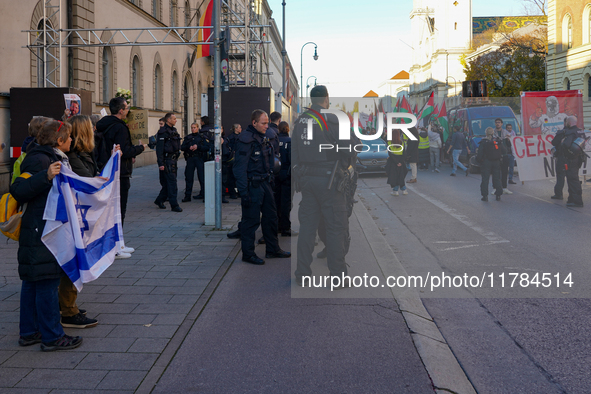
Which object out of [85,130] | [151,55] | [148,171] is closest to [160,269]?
[85,130]

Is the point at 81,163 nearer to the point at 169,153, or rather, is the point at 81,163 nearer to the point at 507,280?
the point at 507,280


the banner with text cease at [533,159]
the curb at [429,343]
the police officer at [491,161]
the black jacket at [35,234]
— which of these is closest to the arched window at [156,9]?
the banner with text cease at [533,159]

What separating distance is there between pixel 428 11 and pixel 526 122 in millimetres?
90210

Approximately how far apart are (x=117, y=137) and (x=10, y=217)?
366 centimetres

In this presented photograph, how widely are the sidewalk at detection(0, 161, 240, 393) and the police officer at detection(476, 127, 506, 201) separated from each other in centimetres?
705

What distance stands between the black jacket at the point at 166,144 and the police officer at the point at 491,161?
6.80 meters

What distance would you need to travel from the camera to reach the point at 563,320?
201 inches

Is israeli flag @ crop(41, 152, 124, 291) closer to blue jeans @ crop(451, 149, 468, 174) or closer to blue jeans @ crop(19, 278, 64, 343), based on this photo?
blue jeans @ crop(19, 278, 64, 343)

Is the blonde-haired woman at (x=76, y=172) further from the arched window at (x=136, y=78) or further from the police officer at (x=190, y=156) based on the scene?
the arched window at (x=136, y=78)

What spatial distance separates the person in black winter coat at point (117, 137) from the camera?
306 inches

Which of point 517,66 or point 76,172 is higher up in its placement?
point 517,66

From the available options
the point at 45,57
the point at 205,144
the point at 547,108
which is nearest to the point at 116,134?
the point at 205,144

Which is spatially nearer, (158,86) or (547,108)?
(547,108)

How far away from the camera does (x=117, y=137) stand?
790 cm
